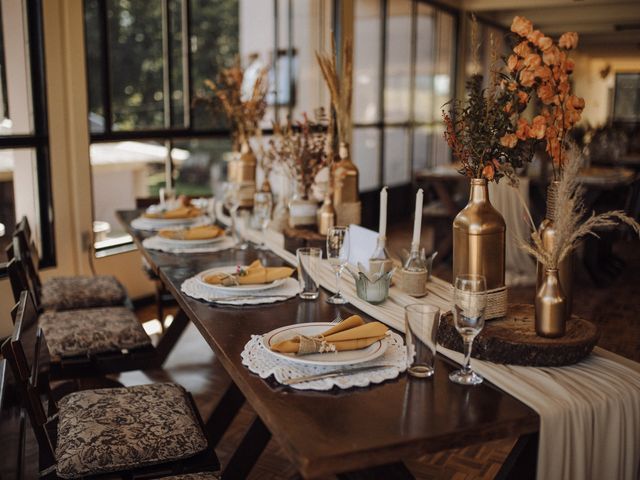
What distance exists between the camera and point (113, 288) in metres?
3.60

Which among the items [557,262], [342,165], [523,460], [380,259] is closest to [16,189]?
[342,165]

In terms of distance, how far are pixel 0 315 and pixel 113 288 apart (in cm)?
Result: 115

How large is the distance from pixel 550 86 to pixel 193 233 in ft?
5.98

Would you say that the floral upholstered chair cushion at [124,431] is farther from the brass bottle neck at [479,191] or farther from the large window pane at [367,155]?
the large window pane at [367,155]

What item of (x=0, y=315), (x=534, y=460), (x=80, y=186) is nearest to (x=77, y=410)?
(x=534, y=460)

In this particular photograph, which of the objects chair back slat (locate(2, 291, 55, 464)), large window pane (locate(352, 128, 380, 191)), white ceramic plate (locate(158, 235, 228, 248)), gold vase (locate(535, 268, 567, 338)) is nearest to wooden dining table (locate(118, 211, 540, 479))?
gold vase (locate(535, 268, 567, 338))

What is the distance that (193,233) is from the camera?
3.18m

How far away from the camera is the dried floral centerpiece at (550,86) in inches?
69.2

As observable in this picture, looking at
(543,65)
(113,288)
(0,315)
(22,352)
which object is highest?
(543,65)

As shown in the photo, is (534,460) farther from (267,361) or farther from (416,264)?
(416,264)

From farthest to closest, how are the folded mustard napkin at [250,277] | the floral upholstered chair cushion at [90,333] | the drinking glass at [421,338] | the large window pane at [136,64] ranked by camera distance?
the large window pane at [136,64]
the floral upholstered chair cushion at [90,333]
the folded mustard napkin at [250,277]
the drinking glass at [421,338]

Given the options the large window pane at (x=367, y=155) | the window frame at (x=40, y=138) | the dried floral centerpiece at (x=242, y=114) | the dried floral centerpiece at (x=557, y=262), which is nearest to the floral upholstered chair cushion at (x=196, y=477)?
the dried floral centerpiece at (x=557, y=262)

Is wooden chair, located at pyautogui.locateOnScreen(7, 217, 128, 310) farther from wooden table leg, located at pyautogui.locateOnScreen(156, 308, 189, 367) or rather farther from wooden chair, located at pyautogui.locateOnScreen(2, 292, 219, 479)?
wooden chair, located at pyautogui.locateOnScreen(2, 292, 219, 479)

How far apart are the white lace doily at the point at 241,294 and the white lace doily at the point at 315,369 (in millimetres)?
444
